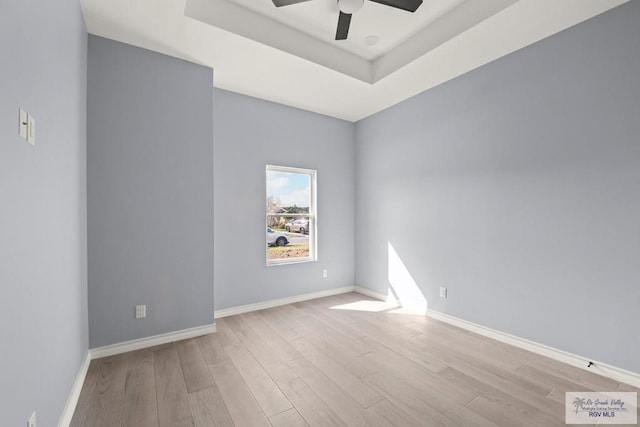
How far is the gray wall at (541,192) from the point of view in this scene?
2.11 meters

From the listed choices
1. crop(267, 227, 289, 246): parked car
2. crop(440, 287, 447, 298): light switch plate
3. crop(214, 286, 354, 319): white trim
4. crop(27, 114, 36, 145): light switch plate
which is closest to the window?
crop(267, 227, 289, 246): parked car

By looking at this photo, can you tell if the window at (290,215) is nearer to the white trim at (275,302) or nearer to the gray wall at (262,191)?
the gray wall at (262,191)

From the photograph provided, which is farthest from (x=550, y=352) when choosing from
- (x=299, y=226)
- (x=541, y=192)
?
(x=299, y=226)

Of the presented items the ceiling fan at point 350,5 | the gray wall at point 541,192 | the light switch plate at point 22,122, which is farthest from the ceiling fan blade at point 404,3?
the light switch plate at point 22,122

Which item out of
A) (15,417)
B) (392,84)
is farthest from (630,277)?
(15,417)

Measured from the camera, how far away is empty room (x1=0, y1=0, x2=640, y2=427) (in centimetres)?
158

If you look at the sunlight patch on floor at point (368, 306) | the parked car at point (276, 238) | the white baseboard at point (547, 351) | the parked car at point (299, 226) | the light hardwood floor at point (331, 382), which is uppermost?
the parked car at point (299, 226)

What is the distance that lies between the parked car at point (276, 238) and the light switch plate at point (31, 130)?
2820 millimetres

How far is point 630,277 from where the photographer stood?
2072mm

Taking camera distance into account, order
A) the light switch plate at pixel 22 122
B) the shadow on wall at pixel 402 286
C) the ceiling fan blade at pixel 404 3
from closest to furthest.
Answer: the light switch plate at pixel 22 122
the ceiling fan blade at pixel 404 3
the shadow on wall at pixel 402 286

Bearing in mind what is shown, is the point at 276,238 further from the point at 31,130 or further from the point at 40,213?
the point at 31,130

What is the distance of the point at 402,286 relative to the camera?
386 centimetres

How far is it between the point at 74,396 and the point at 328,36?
12.5ft

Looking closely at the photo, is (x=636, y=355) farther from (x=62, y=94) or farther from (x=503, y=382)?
(x=62, y=94)
